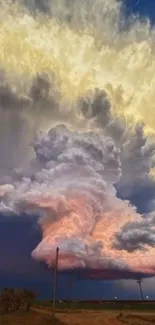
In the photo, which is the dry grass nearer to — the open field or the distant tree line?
the distant tree line

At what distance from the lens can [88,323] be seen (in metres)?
61.1

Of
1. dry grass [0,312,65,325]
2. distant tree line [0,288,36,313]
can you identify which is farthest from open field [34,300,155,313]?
dry grass [0,312,65,325]

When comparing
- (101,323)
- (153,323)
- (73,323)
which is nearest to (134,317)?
(153,323)

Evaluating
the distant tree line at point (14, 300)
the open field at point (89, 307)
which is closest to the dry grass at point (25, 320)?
the distant tree line at point (14, 300)

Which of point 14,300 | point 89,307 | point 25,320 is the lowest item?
point 25,320

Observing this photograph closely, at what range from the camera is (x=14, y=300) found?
65188 mm

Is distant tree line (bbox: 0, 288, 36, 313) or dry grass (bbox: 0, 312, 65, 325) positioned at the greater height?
distant tree line (bbox: 0, 288, 36, 313)

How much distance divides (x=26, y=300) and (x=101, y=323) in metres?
14.8

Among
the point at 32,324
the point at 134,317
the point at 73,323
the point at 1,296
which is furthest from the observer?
the point at 134,317

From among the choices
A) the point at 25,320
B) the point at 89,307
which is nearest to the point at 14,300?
the point at 25,320

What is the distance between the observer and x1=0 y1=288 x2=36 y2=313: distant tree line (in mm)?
64062

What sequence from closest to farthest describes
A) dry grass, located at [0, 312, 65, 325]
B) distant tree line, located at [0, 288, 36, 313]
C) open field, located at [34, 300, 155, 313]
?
dry grass, located at [0, 312, 65, 325], distant tree line, located at [0, 288, 36, 313], open field, located at [34, 300, 155, 313]

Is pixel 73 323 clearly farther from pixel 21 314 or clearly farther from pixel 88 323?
pixel 21 314

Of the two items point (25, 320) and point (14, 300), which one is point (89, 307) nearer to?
point (14, 300)
